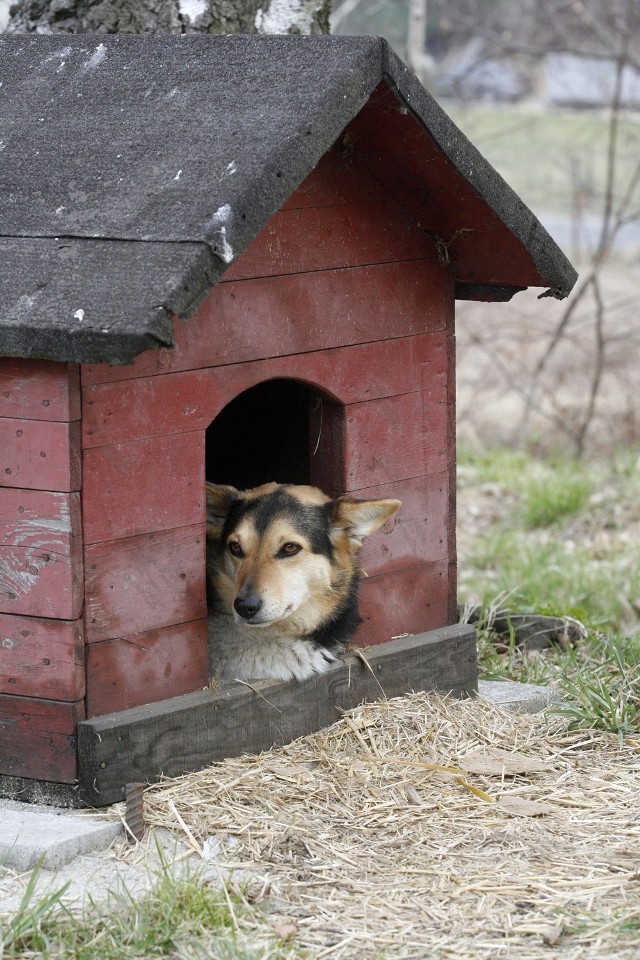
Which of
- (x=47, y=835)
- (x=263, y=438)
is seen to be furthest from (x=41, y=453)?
(x=263, y=438)

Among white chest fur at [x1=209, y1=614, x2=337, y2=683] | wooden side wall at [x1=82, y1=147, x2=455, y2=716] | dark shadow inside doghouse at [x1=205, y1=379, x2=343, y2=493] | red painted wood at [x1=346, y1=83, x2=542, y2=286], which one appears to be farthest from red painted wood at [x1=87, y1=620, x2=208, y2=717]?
red painted wood at [x1=346, y1=83, x2=542, y2=286]

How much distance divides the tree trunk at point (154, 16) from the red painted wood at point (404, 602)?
2491 mm

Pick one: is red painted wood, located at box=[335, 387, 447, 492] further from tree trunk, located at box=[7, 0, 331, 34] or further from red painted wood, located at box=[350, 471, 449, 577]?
tree trunk, located at box=[7, 0, 331, 34]

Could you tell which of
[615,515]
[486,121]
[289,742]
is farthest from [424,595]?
[486,121]

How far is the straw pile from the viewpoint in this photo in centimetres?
314

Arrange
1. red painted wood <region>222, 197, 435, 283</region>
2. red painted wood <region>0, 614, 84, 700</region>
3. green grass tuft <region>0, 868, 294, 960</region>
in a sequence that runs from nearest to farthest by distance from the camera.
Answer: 1. green grass tuft <region>0, 868, 294, 960</region>
2. red painted wood <region>0, 614, 84, 700</region>
3. red painted wood <region>222, 197, 435, 283</region>

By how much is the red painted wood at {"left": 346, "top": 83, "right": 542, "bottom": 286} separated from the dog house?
0.4 inches

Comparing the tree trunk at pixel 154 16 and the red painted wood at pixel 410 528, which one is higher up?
the tree trunk at pixel 154 16

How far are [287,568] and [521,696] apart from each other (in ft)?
4.14

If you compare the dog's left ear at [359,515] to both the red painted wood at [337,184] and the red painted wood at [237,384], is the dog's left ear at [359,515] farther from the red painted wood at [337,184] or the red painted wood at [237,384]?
the red painted wood at [337,184]

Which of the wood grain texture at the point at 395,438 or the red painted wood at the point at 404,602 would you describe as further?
the red painted wood at the point at 404,602

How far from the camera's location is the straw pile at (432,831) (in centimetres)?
314

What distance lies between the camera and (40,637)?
3697mm

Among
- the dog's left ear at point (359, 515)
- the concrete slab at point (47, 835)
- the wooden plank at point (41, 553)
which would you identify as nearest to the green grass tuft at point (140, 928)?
the concrete slab at point (47, 835)
